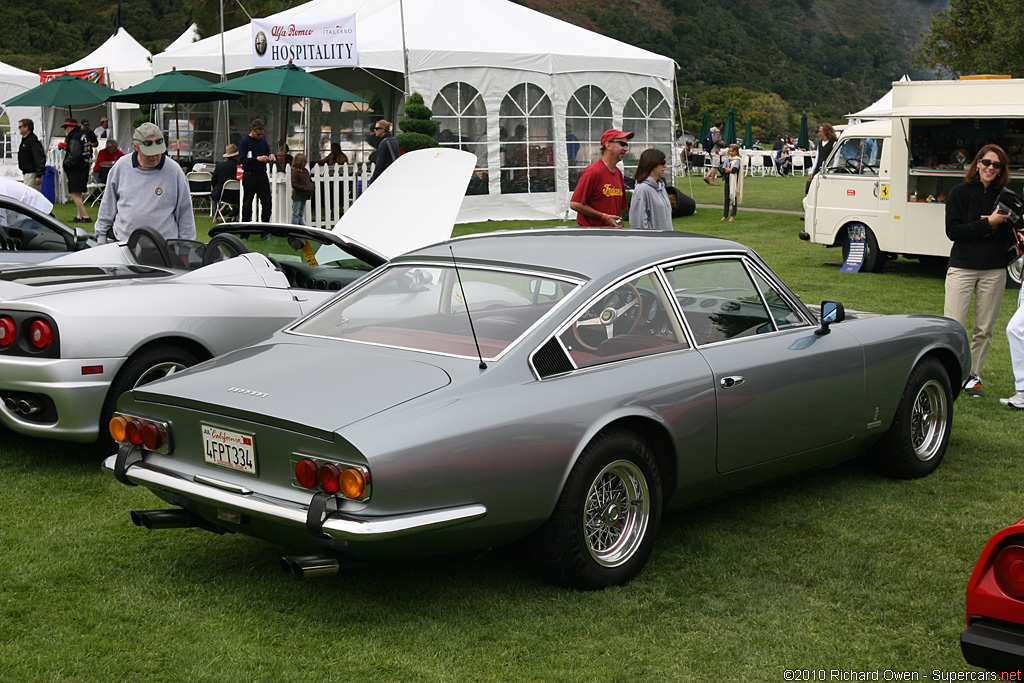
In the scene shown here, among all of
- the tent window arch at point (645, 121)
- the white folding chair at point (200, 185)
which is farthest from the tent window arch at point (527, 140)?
the white folding chair at point (200, 185)

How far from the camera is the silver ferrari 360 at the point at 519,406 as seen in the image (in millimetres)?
3539

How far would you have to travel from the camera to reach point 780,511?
517 centimetres

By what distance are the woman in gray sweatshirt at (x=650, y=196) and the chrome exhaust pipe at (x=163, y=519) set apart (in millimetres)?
5651

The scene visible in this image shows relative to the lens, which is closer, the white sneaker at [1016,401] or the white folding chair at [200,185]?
the white sneaker at [1016,401]

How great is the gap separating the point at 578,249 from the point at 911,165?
10451 mm

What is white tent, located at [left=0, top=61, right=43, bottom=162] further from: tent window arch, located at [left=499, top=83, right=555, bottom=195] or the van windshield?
the van windshield

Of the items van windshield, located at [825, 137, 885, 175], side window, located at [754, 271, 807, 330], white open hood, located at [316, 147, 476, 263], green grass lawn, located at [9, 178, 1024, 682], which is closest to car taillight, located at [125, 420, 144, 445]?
green grass lawn, located at [9, 178, 1024, 682]

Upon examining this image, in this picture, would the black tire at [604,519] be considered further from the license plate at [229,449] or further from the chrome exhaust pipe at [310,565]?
the license plate at [229,449]

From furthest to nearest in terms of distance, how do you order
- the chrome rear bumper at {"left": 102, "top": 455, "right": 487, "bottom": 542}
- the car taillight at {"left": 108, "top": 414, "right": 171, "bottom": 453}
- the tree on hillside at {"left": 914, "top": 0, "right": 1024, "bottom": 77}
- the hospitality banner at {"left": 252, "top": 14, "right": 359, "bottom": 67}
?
the tree on hillside at {"left": 914, "top": 0, "right": 1024, "bottom": 77} < the hospitality banner at {"left": 252, "top": 14, "right": 359, "bottom": 67} < the car taillight at {"left": 108, "top": 414, "right": 171, "bottom": 453} < the chrome rear bumper at {"left": 102, "top": 455, "right": 487, "bottom": 542}

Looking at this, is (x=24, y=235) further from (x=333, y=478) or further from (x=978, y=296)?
(x=978, y=296)

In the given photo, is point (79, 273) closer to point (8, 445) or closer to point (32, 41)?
point (8, 445)

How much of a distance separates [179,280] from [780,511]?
3.56 m

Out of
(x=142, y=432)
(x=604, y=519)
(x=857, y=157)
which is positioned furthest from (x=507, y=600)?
(x=857, y=157)

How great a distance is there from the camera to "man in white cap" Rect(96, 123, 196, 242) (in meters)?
7.84
